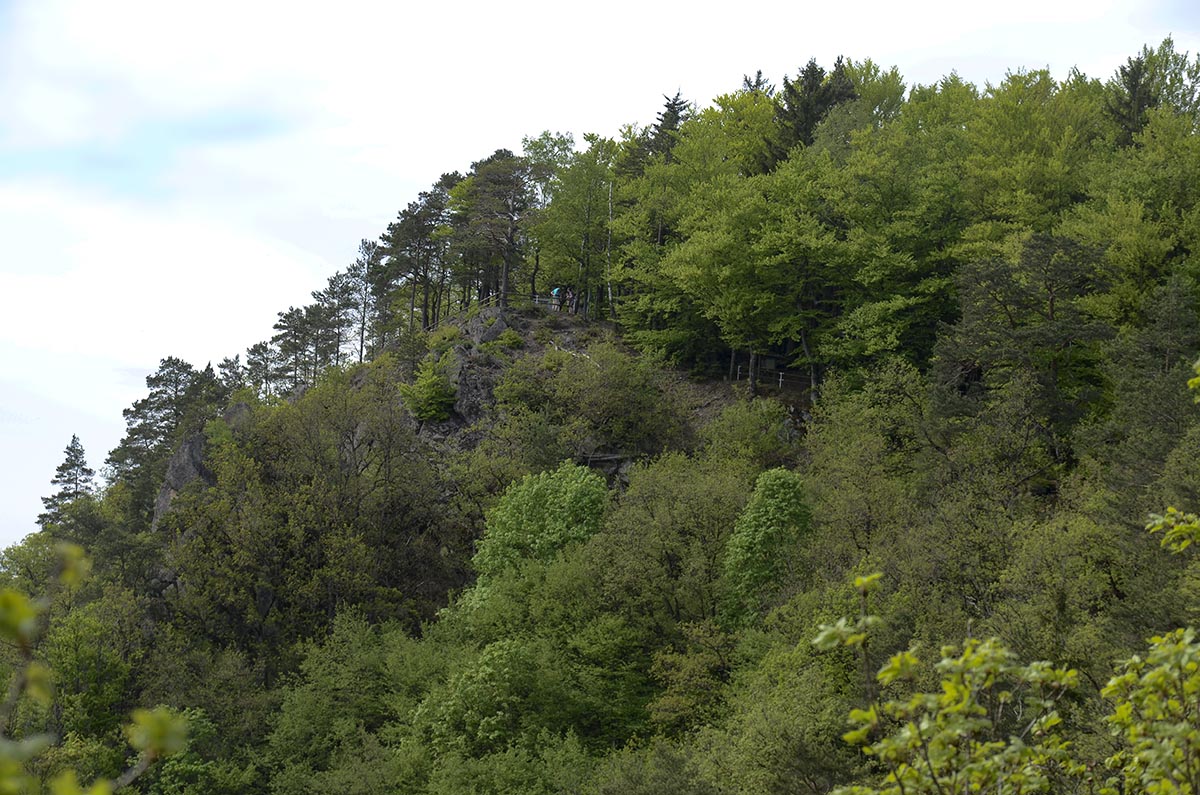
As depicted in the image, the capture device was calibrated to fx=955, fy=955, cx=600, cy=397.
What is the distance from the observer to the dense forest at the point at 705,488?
23.6m

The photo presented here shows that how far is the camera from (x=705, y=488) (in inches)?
1259

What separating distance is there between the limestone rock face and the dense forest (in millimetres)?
236

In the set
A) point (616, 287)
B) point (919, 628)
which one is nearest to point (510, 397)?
point (616, 287)

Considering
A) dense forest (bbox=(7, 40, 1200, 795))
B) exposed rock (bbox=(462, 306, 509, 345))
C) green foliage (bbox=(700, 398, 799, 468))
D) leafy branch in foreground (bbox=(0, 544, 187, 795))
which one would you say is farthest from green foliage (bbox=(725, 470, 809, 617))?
leafy branch in foreground (bbox=(0, 544, 187, 795))

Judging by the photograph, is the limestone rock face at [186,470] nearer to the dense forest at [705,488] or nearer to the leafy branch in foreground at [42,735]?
the dense forest at [705,488]

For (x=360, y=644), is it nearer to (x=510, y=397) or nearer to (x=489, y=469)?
(x=489, y=469)

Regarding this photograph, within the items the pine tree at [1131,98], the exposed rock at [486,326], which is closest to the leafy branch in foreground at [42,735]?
the exposed rock at [486,326]

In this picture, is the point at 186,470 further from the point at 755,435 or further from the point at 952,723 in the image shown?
the point at 952,723

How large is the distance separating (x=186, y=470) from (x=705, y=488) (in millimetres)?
27769

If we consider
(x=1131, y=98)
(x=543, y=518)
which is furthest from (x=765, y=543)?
(x=1131, y=98)

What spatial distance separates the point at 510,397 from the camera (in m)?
44.2

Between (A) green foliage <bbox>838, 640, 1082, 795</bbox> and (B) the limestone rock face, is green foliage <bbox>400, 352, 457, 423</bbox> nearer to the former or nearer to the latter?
(B) the limestone rock face

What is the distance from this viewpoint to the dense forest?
77.4ft

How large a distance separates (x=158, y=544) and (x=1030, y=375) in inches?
1463
